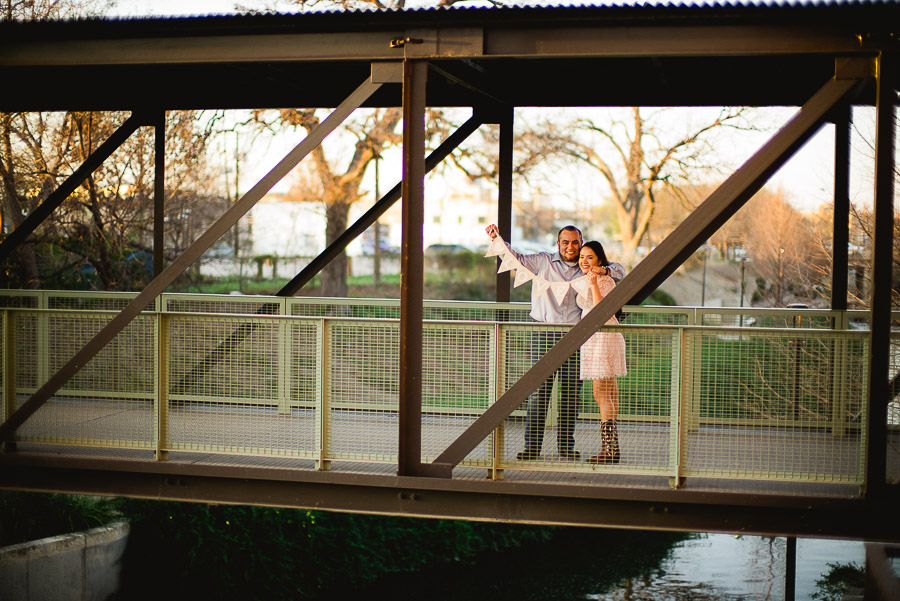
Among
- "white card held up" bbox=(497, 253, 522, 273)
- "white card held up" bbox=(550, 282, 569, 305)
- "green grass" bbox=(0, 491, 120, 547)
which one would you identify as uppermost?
"white card held up" bbox=(497, 253, 522, 273)

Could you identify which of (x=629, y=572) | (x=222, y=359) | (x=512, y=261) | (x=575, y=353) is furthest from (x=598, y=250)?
(x=629, y=572)

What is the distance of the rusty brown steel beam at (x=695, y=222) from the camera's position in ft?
21.0

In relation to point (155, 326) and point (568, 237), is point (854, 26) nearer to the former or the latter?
point (568, 237)

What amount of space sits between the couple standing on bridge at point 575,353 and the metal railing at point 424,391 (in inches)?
4.2

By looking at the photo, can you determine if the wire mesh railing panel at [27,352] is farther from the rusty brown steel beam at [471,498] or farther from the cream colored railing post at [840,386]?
the cream colored railing post at [840,386]

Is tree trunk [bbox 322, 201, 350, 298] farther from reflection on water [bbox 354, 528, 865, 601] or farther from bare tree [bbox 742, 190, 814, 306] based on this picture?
reflection on water [bbox 354, 528, 865, 601]

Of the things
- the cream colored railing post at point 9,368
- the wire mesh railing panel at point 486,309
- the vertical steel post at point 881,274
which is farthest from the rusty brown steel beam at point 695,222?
the cream colored railing post at point 9,368

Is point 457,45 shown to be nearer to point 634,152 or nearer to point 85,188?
point 85,188

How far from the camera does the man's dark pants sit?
7043 mm

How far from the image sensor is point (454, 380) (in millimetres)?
7273

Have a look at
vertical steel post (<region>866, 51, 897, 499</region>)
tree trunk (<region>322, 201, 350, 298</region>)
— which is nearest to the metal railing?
vertical steel post (<region>866, 51, 897, 499</region>)

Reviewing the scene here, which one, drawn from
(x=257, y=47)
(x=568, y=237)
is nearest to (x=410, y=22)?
(x=257, y=47)

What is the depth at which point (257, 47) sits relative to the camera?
24.4 ft

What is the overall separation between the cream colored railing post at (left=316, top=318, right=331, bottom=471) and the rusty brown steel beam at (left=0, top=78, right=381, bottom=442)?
1.06 m
